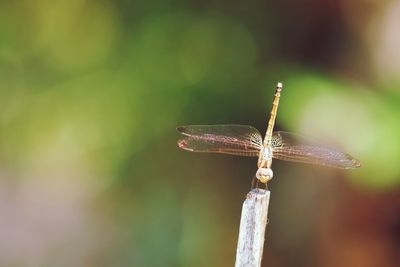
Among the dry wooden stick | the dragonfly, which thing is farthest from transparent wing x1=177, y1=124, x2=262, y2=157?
the dry wooden stick

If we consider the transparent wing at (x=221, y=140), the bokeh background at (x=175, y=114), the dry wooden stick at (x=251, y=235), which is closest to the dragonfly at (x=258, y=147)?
Answer: the transparent wing at (x=221, y=140)

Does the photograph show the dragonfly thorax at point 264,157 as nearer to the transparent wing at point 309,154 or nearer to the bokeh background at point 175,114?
the transparent wing at point 309,154

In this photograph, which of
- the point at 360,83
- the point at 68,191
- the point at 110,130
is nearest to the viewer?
the point at 360,83

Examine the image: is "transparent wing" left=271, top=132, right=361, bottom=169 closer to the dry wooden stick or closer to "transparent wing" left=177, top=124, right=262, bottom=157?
"transparent wing" left=177, top=124, right=262, bottom=157

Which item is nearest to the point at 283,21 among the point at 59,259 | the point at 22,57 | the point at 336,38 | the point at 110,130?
the point at 336,38

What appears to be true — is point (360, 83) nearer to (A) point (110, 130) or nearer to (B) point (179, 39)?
(B) point (179, 39)

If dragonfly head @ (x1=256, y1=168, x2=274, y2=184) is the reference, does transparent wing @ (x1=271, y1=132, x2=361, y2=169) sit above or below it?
above
